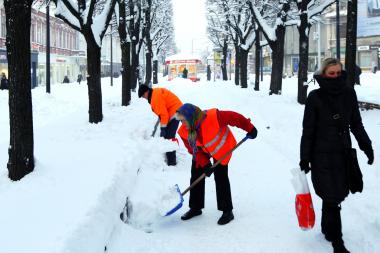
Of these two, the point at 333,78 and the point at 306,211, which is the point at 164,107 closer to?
the point at 306,211

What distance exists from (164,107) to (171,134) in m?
0.61

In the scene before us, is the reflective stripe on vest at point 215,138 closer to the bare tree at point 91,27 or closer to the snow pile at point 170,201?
the snow pile at point 170,201

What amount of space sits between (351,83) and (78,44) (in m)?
55.3

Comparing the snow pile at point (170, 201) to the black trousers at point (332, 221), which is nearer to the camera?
the black trousers at point (332, 221)

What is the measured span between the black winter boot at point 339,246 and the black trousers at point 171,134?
4504 mm

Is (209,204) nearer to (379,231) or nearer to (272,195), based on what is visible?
(272,195)

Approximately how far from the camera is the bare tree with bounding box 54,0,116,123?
12438mm

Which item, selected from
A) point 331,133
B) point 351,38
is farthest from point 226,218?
point 351,38

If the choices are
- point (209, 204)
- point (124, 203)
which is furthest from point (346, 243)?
point (124, 203)

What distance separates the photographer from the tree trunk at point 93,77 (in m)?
12.5

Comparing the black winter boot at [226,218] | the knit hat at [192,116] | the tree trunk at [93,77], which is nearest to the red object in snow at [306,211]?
the black winter boot at [226,218]

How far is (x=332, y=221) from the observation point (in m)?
4.38

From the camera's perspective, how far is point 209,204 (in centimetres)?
614

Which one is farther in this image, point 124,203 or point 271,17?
point 271,17
